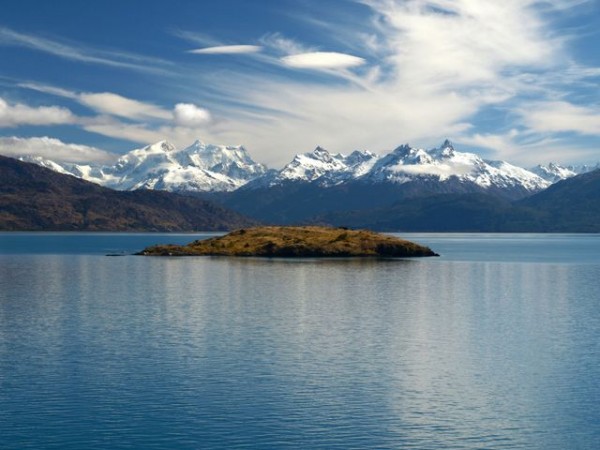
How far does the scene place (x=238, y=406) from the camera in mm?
52875

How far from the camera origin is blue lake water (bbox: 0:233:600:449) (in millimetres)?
47188

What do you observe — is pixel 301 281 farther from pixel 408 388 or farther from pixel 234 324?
pixel 408 388

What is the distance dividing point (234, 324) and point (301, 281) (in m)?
63.1

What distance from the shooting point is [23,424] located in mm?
48188

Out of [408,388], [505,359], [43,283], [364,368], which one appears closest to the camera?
[408,388]

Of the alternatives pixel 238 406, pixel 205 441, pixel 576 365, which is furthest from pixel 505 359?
pixel 205 441

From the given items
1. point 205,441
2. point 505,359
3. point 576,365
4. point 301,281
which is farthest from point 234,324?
point 301,281

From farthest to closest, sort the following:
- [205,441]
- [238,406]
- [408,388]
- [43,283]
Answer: [43,283], [408,388], [238,406], [205,441]

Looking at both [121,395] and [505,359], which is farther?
[505,359]

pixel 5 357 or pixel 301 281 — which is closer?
pixel 5 357

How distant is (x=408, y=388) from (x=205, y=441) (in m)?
19.3

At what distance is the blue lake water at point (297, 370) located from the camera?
4719 centimetres

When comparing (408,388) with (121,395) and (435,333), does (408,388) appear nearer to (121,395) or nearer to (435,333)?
(121,395)

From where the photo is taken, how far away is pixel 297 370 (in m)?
64.4
